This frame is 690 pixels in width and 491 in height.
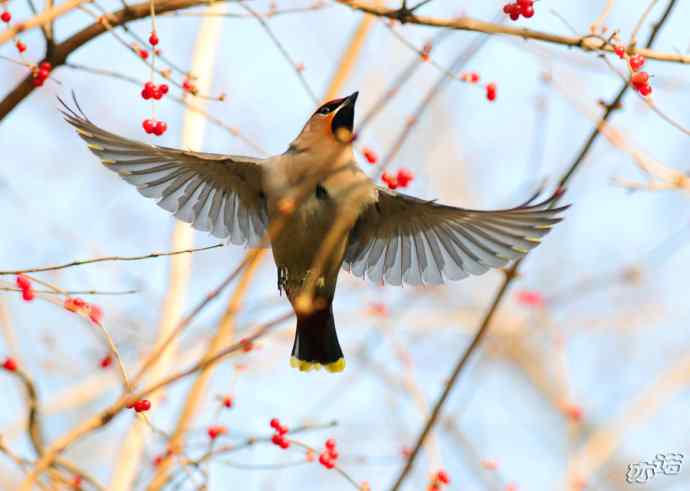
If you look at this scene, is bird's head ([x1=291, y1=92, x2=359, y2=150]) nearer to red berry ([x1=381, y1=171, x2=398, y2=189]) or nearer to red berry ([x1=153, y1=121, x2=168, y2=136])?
red berry ([x1=381, y1=171, x2=398, y2=189])

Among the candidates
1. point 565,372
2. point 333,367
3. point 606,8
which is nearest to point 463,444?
point 565,372

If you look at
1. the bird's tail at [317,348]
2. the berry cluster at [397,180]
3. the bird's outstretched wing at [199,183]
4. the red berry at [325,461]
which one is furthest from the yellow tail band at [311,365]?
the berry cluster at [397,180]

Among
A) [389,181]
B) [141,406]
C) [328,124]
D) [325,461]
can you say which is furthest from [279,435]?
[328,124]

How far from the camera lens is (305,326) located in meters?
4.43

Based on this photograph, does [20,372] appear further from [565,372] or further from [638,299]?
[638,299]

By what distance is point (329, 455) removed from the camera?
3771 millimetres

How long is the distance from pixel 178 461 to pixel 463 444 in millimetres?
2273

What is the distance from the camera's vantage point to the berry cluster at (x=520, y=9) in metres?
3.68

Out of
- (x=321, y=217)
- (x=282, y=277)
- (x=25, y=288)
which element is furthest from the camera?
(x=282, y=277)

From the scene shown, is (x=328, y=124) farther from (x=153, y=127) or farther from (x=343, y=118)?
(x=153, y=127)

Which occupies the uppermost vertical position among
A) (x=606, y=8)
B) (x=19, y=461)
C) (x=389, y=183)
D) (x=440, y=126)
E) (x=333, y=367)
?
(x=440, y=126)

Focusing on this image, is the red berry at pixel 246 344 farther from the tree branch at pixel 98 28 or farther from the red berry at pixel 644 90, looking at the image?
the red berry at pixel 644 90

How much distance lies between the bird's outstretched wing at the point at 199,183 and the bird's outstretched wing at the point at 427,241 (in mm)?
476

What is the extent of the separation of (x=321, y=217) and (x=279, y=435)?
924 mm
